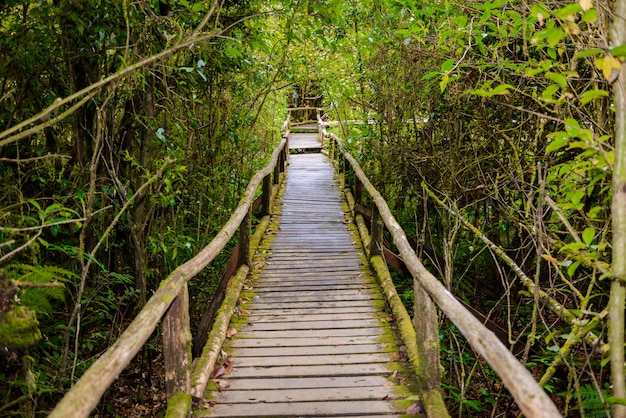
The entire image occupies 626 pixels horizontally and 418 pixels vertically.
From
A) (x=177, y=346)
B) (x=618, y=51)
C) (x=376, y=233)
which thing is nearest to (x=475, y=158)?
(x=376, y=233)

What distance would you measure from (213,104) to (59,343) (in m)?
3.85

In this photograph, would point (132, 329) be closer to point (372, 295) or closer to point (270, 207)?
point (372, 295)

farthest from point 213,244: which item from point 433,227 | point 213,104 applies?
point 433,227

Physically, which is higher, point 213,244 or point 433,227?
point 213,244

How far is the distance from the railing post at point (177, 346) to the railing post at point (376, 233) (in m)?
3.43

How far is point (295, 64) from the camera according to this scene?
1000 cm

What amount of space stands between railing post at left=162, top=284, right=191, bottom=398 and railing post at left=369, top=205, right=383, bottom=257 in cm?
343

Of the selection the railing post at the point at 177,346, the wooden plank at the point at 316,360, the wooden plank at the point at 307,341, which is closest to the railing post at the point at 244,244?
the wooden plank at the point at 307,341

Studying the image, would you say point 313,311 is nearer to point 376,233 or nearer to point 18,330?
point 376,233

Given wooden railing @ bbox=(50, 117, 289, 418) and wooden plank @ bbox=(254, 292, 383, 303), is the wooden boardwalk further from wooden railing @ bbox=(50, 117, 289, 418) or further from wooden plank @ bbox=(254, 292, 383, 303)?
wooden railing @ bbox=(50, 117, 289, 418)

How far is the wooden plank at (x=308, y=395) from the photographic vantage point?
3.48 m

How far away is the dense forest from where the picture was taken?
2682 millimetres

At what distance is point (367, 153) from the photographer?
10.1 m

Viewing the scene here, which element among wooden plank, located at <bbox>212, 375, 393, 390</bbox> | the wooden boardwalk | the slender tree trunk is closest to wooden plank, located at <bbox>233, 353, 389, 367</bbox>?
the wooden boardwalk
